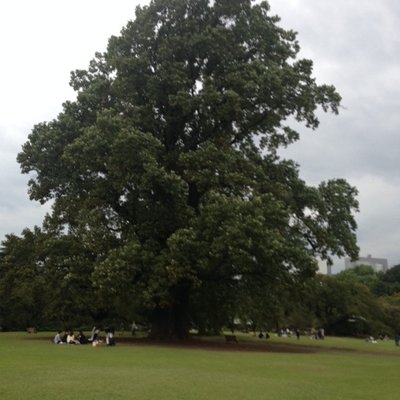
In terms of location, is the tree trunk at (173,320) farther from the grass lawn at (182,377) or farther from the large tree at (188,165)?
the grass lawn at (182,377)

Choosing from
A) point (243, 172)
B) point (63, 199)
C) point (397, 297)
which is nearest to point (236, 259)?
point (243, 172)

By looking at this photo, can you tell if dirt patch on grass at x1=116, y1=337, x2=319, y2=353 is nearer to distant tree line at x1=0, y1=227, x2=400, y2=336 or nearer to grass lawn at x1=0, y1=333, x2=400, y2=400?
Result: distant tree line at x1=0, y1=227, x2=400, y2=336

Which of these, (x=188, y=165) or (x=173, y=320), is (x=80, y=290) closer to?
(x=173, y=320)

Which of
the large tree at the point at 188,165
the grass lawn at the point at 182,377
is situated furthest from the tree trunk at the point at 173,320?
the grass lawn at the point at 182,377

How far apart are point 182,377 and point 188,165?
18071 millimetres

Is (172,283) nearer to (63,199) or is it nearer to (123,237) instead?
(123,237)

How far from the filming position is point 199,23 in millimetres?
36406

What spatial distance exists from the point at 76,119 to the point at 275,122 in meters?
13.8

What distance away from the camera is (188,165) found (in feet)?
107

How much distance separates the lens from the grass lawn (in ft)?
43.0

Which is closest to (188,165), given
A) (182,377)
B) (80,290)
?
(80,290)

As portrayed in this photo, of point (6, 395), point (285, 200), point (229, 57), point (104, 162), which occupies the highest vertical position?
point (229, 57)

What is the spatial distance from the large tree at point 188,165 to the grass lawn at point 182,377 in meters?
7.62

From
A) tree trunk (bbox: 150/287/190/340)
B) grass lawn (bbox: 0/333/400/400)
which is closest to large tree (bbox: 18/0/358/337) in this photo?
tree trunk (bbox: 150/287/190/340)
